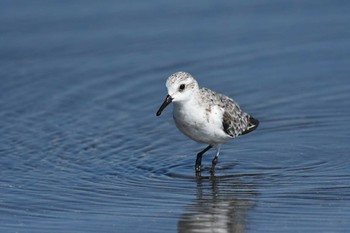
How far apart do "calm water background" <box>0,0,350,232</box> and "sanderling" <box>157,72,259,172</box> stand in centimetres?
37

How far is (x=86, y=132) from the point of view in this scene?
12.8 meters

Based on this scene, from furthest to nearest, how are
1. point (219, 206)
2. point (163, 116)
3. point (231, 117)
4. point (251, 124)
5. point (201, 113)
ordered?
point (163, 116), point (251, 124), point (231, 117), point (201, 113), point (219, 206)

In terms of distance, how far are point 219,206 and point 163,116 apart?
141 inches

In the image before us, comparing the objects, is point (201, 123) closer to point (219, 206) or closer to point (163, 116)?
point (219, 206)

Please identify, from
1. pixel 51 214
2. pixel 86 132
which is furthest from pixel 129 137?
pixel 51 214

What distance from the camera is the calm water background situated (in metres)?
9.78

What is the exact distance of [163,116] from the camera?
13.4 metres

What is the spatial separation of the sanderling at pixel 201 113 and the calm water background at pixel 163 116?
0.37m

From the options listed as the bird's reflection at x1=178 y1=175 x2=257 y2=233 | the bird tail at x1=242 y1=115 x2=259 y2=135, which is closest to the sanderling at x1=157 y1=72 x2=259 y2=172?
the bird tail at x1=242 y1=115 x2=259 y2=135

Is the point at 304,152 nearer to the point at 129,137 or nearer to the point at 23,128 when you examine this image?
the point at 129,137

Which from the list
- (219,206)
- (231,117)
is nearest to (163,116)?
(231,117)

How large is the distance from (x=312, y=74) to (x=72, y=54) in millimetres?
3627

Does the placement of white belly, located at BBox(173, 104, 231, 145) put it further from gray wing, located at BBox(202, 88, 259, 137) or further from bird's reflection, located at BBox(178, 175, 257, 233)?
bird's reflection, located at BBox(178, 175, 257, 233)

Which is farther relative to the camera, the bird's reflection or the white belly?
the white belly
